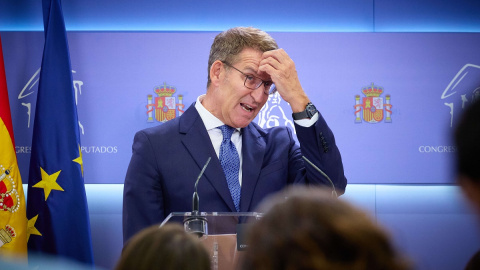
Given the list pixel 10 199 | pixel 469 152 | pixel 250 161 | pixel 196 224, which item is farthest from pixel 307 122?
pixel 10 199

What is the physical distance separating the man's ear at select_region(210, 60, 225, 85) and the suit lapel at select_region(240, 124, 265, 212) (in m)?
0.29

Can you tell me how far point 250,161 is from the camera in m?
3.15

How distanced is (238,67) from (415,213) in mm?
2444

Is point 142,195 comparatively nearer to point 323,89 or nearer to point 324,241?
point 324,241

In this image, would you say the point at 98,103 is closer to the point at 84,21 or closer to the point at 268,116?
the point at 84,21

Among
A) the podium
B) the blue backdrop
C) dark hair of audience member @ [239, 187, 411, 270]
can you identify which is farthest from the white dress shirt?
dark hair of audience member @ [239, 187, 411, 270]

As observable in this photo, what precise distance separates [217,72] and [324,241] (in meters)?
2.43

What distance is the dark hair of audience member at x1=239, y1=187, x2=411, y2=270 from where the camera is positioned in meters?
1.00

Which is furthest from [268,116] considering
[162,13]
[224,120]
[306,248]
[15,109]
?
[306,248]

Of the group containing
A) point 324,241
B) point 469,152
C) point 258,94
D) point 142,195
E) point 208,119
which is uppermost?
point 258,94

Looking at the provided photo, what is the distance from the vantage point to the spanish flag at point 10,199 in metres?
4.20

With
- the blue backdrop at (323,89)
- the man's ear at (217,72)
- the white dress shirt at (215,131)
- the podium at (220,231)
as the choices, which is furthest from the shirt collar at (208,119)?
the blue backdrop at (323,89)

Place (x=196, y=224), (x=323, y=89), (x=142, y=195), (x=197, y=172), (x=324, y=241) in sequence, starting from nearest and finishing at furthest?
(x=324, y=241), (x=196, y=224), (x=142, y=195), (x=197, y=172), (x=323, y=89)

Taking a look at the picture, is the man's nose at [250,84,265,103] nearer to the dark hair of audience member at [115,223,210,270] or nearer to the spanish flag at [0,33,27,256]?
the spanish flag at [0,33,27,256]
